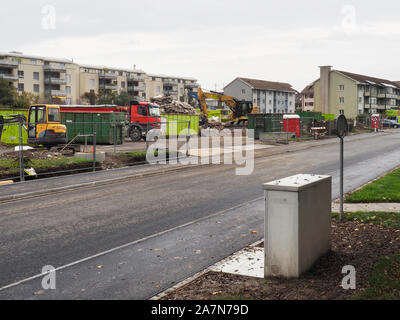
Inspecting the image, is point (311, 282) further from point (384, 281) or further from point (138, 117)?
point (138, 117)

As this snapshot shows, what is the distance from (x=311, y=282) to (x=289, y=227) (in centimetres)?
78

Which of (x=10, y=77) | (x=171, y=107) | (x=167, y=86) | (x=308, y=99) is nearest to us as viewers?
(x=171, y=107)

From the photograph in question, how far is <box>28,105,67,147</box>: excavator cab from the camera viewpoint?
26875mm

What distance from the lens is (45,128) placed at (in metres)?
27.0

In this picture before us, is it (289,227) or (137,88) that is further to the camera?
(137,88)

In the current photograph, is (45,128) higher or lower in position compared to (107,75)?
lower

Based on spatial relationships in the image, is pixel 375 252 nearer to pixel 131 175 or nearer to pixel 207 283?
pixel 207 283

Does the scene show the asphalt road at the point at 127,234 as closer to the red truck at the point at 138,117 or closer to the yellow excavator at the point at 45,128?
the yellow excavator at the point at 45,128

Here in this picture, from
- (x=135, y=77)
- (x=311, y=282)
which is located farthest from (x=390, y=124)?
(x=311, y=282)

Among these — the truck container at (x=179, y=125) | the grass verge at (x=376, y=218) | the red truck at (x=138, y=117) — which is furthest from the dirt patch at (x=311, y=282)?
the truck container at (x=179, y=125)

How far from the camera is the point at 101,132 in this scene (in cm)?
3384

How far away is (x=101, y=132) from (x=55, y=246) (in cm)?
2599

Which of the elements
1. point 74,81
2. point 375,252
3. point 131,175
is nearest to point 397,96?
point 74,81

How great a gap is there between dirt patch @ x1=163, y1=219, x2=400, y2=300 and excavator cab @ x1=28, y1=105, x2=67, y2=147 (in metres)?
22.2
